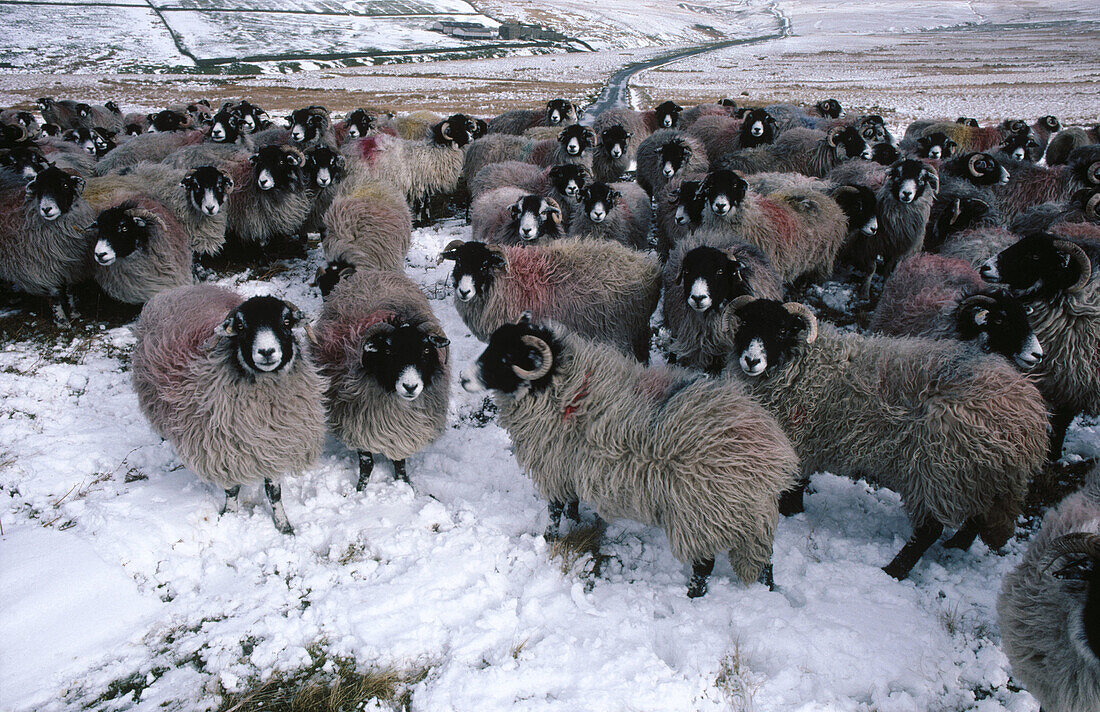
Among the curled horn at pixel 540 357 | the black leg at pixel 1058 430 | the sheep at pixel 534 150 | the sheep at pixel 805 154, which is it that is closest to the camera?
the curled horn at pixel 540 357

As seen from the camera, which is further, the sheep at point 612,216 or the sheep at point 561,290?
the sheep at point 612,216

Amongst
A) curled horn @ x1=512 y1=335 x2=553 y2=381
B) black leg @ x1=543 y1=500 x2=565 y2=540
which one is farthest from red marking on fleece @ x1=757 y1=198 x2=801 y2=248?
black leg @ x1=543 y1=500 x2=565 y2=540

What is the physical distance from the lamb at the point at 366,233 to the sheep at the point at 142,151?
4.38 m

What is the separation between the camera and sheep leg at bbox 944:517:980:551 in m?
3.67

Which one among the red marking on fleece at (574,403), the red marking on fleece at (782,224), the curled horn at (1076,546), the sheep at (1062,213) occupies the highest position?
the sheep at (1062,213)

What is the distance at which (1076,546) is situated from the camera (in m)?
2.28

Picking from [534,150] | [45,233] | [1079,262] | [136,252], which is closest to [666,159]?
[534,150]

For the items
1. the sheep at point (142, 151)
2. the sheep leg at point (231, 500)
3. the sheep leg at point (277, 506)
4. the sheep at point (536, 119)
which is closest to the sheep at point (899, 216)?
the sheep leg at point (277, 506)

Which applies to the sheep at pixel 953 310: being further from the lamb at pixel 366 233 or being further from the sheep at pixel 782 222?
the lamb at pixel 366 233

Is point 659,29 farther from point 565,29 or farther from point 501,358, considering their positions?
point 501,358

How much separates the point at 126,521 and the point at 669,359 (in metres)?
4.83

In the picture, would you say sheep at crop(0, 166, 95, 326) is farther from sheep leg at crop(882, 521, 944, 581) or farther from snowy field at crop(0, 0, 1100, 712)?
sheep leg at crop(882, 521, 944, 581)

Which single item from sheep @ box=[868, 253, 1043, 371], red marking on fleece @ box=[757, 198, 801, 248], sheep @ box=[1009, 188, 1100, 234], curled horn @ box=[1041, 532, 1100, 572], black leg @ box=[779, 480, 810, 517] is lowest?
black leg @ box=[779, 480, 810, 517]

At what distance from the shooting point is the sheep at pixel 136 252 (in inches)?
239
